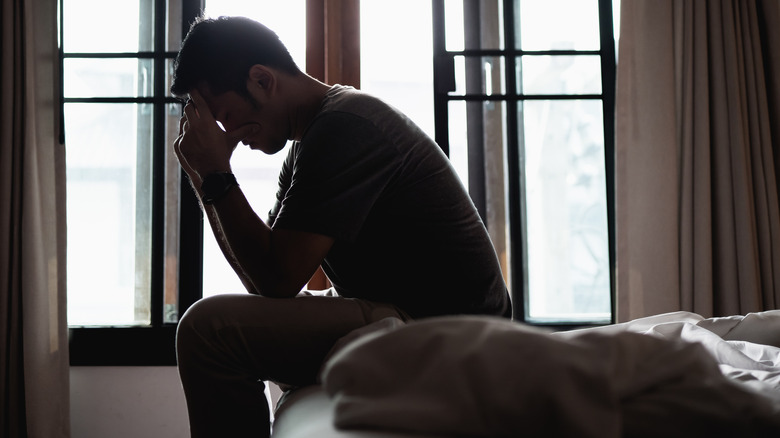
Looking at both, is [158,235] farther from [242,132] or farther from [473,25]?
[473,25]

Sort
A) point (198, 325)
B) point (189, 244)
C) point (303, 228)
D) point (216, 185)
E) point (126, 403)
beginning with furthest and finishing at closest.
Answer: point (189, 244) → point (126, 403) → point (216, 185) → point (303, 228) → point (198, 325)

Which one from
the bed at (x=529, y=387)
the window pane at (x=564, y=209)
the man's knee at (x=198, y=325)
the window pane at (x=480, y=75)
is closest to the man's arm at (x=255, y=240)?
the man's knee at (x=198, y=325)

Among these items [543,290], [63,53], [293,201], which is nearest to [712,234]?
[543,290]

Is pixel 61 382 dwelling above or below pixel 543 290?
below

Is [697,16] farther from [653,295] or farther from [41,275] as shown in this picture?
[41,275]

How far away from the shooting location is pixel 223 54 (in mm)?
1364

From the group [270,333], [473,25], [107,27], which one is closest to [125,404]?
[107,27]

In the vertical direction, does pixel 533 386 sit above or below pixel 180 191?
below

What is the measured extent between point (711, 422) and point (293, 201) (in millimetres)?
842

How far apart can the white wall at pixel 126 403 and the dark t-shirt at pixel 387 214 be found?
1386 millimetres

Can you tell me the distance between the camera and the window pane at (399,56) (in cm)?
257

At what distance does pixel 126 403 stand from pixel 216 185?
1.48 m

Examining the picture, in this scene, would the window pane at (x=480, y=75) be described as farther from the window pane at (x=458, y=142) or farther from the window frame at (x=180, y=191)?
the window frame at (x=180, y=191)

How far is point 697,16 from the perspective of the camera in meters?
2.34
